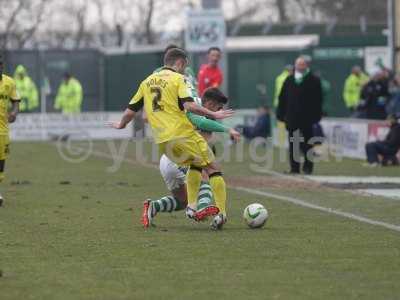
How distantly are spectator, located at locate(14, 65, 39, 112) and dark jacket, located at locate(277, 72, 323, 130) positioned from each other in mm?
17962

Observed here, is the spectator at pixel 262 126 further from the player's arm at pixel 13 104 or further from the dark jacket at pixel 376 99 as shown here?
the player's arm at pixel 13 104

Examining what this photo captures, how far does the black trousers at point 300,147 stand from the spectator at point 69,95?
1960cm

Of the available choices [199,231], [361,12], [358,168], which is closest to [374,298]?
[199,231]

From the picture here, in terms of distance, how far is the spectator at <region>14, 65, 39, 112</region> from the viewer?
39.4 metres

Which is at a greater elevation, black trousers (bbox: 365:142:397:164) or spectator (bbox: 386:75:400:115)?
spectator (bbox: 386:75:400:115)

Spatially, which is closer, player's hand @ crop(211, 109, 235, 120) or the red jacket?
player's hand @ crop(211, 109, 235, 120)

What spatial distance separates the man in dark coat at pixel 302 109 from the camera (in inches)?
863

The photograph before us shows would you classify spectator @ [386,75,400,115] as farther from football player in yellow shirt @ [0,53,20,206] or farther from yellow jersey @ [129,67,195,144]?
yellow jersey @ [129,67,195,144]

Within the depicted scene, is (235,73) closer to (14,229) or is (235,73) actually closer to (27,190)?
(27,190)

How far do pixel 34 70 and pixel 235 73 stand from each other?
6.84m

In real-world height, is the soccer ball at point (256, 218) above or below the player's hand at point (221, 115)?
below

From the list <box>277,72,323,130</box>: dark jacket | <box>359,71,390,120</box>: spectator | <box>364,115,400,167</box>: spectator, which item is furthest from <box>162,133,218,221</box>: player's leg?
<box>359,71,390,120</box>: spectator

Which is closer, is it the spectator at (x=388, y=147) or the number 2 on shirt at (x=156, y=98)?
the number 2 on shirt at (x=156, y=98)

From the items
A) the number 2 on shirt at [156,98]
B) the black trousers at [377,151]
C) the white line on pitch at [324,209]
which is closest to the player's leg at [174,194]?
the number 2 on shirt at [156,98]
